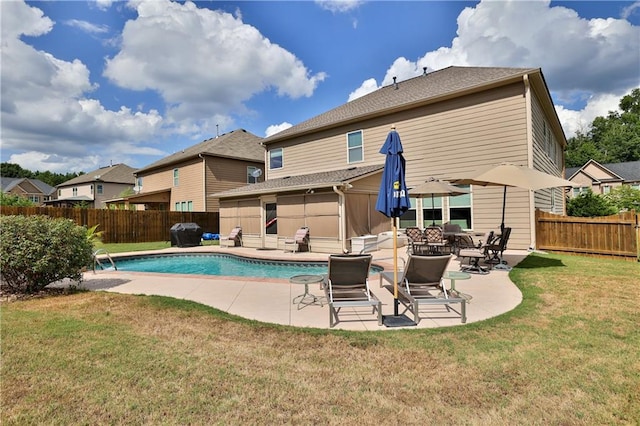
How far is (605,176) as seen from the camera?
124 ft

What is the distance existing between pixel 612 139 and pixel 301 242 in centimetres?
6414

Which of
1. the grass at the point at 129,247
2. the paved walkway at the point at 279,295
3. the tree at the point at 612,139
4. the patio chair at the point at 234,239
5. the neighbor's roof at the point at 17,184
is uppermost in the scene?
the tree at the point at 612,139

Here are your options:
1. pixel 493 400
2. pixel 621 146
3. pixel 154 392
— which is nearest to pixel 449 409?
pixel 493 400

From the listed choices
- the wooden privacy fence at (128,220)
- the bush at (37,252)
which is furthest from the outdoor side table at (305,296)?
the wooden privacy fence at (128,220)

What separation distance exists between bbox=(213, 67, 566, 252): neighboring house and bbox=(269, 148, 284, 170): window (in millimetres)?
2338

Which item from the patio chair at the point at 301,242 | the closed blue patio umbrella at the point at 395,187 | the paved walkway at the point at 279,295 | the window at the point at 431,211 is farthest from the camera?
the patio chair at the point at 301,242

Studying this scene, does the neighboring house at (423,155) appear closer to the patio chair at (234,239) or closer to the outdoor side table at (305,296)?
the patio chair at (234,239)

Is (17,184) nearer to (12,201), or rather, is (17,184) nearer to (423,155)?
(12,201)

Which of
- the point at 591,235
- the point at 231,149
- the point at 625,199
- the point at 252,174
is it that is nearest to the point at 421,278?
the point at 591,235

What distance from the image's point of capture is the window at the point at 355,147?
1545cm

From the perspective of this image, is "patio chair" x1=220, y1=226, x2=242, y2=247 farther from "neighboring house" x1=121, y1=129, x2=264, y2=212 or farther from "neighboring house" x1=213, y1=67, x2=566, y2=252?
"neighboring house" x1=121, y1=129, x2=264, y2=212

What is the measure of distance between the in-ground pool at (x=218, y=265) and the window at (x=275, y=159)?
7208mm

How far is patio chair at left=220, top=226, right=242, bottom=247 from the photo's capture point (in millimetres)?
16578

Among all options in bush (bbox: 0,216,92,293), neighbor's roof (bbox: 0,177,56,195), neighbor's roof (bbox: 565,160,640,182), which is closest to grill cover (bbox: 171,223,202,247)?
bush (bbox: 0,216,92,293)
